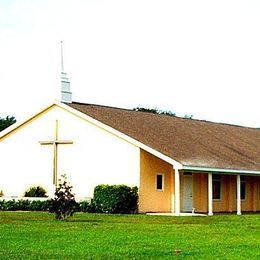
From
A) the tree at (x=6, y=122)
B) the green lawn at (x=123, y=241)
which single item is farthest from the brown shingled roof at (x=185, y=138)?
the tree at (x=6, y=122)

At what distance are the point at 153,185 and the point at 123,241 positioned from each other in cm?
2092

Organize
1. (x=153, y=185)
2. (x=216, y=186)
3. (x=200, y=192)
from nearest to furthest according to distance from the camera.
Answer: (x=153, y=185)
(x=200, y=192)
(x=216, y=186)

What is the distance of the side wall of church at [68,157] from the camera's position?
4050cm

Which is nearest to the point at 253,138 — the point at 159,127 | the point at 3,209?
the point at 159,127

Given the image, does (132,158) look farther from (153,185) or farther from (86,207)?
(86,207)

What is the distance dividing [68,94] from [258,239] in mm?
24159

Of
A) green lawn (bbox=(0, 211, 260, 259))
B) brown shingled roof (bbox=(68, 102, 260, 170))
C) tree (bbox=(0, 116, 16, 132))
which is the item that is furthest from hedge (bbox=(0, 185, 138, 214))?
tree (bbox=(0, 116, 16, 132))

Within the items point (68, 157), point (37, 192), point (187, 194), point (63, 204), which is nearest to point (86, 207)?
point (68, 157)

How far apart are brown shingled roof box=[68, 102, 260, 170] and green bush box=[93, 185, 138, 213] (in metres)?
2.55

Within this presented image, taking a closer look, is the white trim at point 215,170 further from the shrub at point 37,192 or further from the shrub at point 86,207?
the shrub at point 37,192

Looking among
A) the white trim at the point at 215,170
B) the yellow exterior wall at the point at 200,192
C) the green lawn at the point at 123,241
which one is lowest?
the green lawn at the point at 123,241

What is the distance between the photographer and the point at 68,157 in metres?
42.7

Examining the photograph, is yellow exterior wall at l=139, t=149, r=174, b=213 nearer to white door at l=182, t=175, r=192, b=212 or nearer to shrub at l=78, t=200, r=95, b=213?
white door at l=182, t=175, r=192, b=212

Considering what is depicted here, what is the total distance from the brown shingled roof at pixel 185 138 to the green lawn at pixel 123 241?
13.5m
